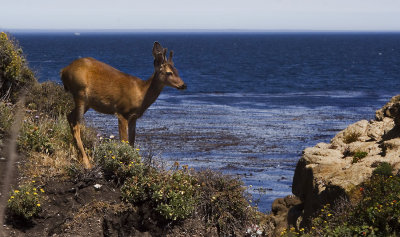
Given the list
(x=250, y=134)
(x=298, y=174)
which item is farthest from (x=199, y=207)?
(x=250, y=134)

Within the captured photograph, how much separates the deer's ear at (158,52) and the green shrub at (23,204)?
3.03 meters

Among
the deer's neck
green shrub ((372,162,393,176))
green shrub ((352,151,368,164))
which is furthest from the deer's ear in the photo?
green shrub ((352,151,368,164))

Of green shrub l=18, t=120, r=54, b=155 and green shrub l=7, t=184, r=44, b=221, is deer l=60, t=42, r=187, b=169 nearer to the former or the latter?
green shrub l=18, t=120, r=54, b=155

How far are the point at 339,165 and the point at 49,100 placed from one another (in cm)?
761

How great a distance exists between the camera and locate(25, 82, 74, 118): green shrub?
15.0 m

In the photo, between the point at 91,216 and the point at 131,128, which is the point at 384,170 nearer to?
the point at 131,128

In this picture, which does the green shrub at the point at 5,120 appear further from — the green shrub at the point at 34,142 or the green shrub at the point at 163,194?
the green shrub at the point at 163,194

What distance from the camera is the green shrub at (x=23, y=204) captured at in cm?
872

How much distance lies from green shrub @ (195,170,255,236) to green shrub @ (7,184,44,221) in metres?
2.74

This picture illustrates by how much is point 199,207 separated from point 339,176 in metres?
3.20

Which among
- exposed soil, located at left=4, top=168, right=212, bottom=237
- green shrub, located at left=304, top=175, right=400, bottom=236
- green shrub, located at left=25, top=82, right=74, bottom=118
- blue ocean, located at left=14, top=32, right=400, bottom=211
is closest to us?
green shrub, located at left=304, top=175, right=400, bottom=236

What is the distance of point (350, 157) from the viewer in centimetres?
1293

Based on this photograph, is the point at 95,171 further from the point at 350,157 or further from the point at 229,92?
the point at 229,92

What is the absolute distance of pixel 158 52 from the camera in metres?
10.1
